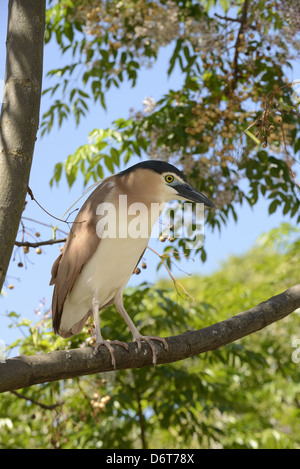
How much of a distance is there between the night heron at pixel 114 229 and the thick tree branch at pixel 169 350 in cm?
22

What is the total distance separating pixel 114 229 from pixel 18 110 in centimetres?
79

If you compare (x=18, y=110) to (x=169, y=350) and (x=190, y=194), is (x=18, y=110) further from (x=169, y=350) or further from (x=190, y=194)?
(x=169, y=350)

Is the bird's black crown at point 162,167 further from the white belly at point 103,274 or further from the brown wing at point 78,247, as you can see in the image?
the white belly at point 103,274

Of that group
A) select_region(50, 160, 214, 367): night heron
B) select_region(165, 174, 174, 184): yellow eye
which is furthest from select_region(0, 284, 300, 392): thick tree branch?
select_region(165, 174, 174, 184): yellow eye

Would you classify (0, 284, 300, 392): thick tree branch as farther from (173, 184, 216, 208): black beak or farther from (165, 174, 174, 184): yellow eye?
(165, 174, 174, 184): yellow eye

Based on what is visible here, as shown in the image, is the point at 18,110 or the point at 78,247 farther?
the point at 78,247

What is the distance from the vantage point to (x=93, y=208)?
8.29 feet

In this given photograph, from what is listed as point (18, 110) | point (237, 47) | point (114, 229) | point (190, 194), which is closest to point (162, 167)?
point (190, 194)

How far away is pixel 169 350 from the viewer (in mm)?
2191

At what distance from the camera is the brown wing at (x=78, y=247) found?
249 cm

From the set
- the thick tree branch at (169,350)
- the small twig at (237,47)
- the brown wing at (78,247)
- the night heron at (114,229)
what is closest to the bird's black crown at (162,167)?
the night heron at (114,229)

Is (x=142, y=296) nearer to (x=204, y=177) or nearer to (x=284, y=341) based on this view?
(x=204, y=177)

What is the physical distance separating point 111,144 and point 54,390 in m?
1.77

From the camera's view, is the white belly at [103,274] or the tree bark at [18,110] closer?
the tree bark at [18,110]
